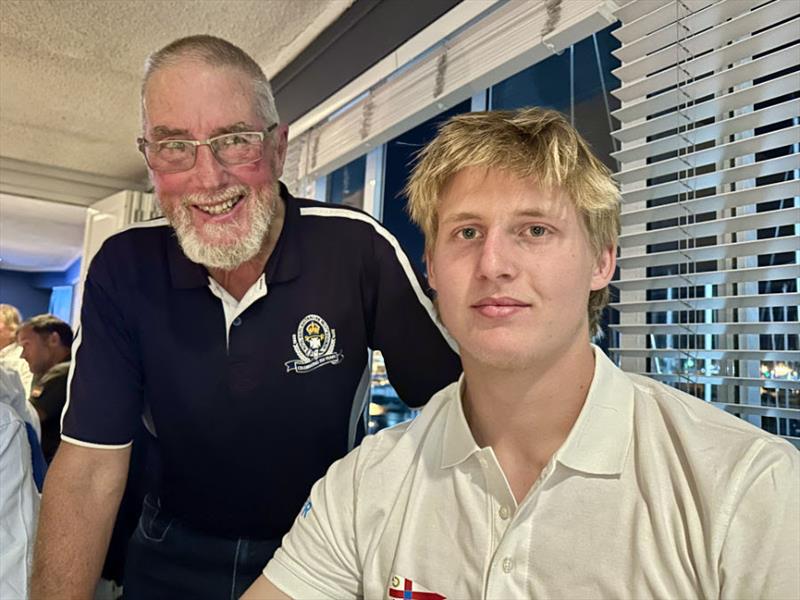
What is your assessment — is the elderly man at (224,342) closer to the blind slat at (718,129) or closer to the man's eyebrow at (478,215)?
the man's eyebrow at (478,215)

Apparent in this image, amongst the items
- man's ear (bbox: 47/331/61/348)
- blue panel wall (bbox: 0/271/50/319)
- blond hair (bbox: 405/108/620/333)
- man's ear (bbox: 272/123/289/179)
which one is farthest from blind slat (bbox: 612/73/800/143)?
blue panel wall (bbox: 0/271/50/319)

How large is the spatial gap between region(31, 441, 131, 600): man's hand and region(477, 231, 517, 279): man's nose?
2.90 feet

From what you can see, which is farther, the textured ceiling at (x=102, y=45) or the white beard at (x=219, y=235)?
the textured ceiling at (x=102, y=45)

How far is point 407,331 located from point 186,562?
2.19 ft

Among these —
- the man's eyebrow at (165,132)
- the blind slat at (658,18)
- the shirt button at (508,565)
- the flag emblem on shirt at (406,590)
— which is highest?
the blind slat at (658,18)

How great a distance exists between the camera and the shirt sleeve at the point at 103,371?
1.28 meters

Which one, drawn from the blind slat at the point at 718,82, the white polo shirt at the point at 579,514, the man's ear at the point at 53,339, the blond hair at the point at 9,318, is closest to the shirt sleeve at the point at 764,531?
the white polo shirt at the point at 579,514

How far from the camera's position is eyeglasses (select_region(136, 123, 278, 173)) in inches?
49.9

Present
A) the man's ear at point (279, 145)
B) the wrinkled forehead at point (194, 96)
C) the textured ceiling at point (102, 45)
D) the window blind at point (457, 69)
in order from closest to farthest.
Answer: the wrinkled forehead at point (194, 96)
the man's ear at point (279, 145)
the window blind at point (457, 69)
the textured ceiling at point (102, 45)

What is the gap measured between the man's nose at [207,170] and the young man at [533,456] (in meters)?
0.45

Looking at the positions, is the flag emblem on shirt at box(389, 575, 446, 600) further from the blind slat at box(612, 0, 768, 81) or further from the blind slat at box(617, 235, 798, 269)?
the blind slat at box(612, 0, 768, 81)

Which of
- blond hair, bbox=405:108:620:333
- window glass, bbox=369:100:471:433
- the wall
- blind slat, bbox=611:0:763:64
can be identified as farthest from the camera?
the wall

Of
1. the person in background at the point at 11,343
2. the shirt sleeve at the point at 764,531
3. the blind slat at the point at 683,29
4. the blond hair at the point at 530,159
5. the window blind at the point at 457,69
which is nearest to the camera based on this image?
the shirt sleeve at the point at 764,531

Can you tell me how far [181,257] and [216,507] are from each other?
526 mm
